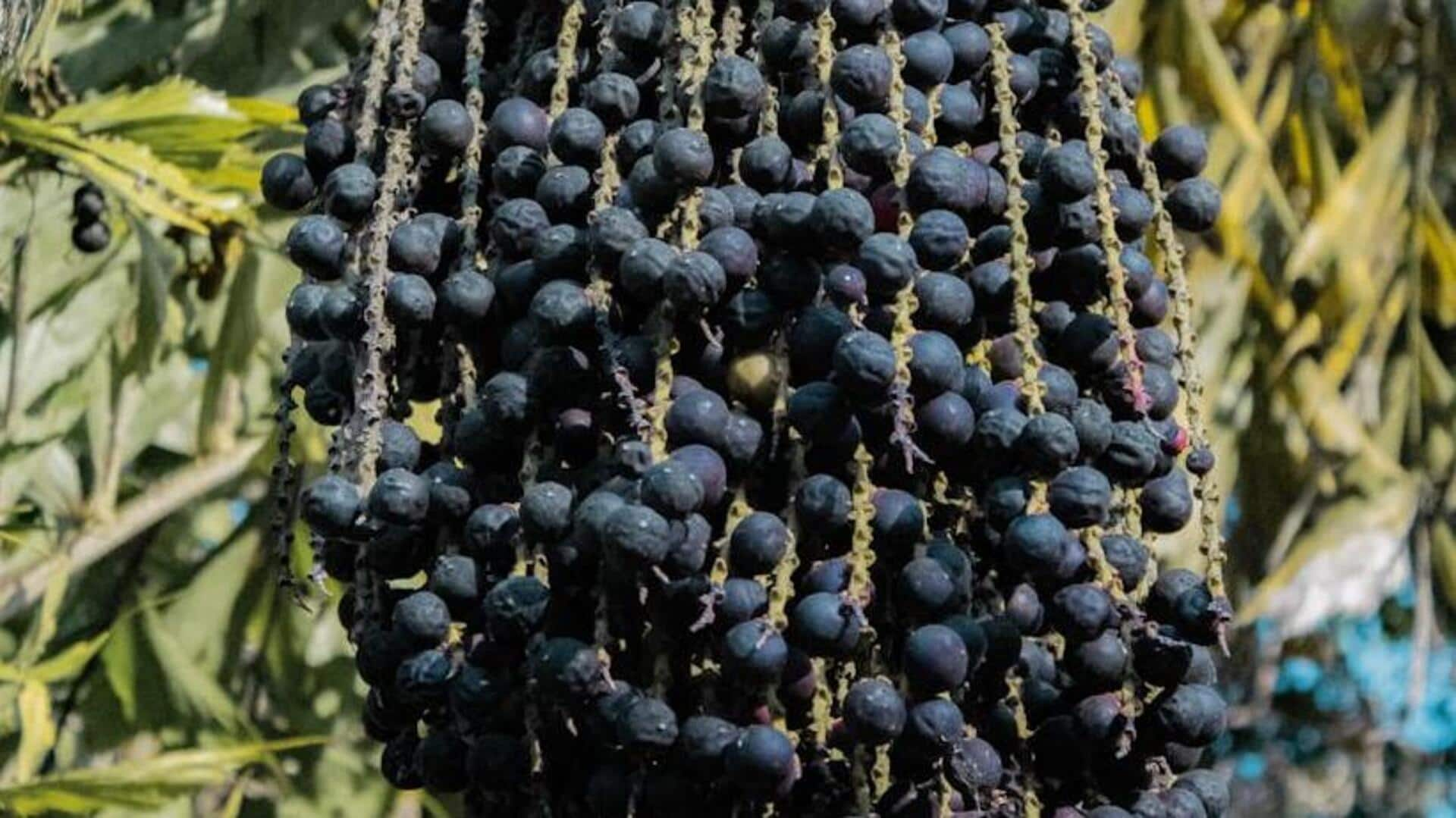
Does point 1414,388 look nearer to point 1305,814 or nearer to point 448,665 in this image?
point 448,665

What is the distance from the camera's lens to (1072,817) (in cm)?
86

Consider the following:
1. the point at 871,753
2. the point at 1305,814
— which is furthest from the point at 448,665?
the point at 1305,814

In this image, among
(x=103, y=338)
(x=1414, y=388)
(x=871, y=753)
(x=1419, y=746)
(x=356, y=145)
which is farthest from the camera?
Result: (x=1419, y=746)

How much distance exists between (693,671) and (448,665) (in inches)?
3.8

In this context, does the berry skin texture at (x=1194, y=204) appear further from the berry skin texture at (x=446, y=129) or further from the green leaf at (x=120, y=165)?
the green leaf at (x=120, y=165)

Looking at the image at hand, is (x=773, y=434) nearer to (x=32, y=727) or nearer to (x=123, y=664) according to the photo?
(x=32, y=727)

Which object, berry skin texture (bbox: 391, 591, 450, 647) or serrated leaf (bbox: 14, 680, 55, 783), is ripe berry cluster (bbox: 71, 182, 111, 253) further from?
berry skin texture (bbox: 391, 591, 450, 647)

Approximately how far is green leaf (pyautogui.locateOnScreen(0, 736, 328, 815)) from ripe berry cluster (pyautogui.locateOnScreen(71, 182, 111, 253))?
1.36 feet

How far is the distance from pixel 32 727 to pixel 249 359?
1.17 feet

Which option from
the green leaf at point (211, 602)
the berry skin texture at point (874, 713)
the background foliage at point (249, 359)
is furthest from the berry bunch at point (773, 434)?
the green leaf at point (211, 602)

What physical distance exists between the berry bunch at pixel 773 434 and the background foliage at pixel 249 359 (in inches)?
26.6

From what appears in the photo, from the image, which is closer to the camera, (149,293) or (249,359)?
(149,293)

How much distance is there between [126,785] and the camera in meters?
1.50

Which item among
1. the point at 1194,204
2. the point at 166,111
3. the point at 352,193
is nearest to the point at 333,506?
the point at 352,193
